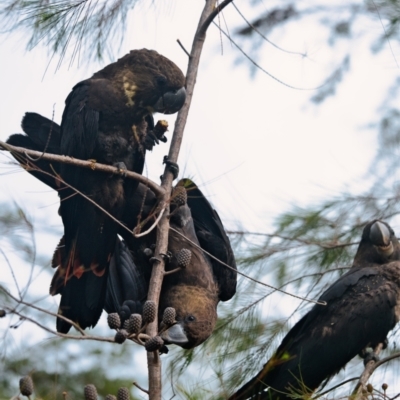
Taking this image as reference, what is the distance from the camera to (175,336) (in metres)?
3.66

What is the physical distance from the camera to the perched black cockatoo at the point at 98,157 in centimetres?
389

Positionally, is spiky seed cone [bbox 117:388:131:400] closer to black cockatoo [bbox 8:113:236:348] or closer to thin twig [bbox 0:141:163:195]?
thin twig [bbox 0:141:163:195]

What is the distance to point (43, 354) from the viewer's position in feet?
10.1

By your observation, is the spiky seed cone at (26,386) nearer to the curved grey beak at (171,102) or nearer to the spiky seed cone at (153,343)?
the spiky seed cone at (153,343)

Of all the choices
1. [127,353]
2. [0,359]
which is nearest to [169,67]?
[0,359]

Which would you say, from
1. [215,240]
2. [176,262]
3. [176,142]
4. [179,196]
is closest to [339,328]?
[215,240]

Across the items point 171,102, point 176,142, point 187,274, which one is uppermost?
point 171,102

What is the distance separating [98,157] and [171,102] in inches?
18.7

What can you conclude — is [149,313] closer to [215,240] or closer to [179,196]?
[179,196]

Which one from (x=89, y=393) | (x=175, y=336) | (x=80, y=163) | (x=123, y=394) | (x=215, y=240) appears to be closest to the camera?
(x=89, y=393)

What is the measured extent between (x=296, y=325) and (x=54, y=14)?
192cm

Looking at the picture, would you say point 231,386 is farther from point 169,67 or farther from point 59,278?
point 169,67

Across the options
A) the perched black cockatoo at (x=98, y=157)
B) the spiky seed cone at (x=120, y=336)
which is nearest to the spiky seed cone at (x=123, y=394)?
the spiky seed cone at (x=120, y=336)

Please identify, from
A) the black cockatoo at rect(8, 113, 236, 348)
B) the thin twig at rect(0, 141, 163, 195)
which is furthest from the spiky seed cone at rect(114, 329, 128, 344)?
the black cockatoo at rect(8, 113, 236, 348)
